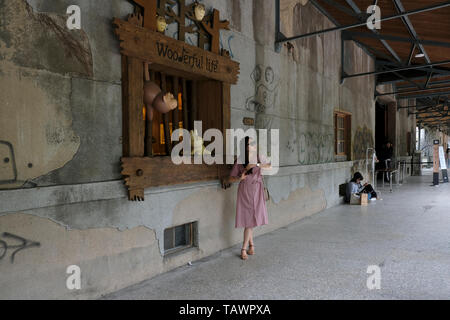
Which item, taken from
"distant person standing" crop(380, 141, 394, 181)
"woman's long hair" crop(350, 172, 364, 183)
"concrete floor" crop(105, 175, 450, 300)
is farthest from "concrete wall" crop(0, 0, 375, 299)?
"distant person standing" crop(380, 141, 394, 181)

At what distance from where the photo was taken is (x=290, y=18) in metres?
7.42

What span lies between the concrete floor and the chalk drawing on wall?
7.74 feet

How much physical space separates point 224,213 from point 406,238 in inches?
129

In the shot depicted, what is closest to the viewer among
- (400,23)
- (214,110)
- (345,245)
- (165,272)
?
(165,272)

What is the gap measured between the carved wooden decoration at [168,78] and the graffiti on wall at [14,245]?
1126 mm

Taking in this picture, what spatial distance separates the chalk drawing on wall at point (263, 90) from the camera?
244 inches

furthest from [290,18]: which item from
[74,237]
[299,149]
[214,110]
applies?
[74,237]

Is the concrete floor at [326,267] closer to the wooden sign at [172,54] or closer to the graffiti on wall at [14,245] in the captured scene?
the graffiti on wall at [14,245]

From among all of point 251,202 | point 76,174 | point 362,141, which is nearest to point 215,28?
point 251,202

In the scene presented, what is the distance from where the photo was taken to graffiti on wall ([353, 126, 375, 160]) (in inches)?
452

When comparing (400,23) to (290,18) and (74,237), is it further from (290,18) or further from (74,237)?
(74,237)

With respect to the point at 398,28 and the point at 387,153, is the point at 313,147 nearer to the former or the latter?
the point at 398,28

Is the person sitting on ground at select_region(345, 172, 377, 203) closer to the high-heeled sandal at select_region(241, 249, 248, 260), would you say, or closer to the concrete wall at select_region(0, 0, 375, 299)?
the concrete wall at select_region(0, 0, 375, 299)

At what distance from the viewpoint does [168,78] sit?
500cm
